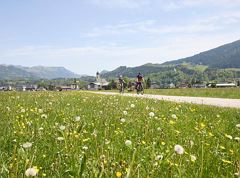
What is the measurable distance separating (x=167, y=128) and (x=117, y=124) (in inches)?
43.5

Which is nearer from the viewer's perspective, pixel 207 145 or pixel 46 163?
pixel 46 163

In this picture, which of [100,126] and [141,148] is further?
[100,126]

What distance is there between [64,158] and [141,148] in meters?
1.72

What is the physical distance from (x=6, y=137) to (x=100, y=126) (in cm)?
252

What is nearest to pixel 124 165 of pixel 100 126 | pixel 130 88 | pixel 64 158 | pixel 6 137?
pixel 64 158

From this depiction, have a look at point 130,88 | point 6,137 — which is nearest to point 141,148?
point 6,137

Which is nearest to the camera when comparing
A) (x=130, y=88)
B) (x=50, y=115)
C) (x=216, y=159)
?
(x=216, y=159)

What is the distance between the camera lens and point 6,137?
6.72 meters

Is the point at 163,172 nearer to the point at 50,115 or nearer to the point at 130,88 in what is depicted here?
the point at 50,115

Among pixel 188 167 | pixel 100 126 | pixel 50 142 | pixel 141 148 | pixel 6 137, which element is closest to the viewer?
pixel 188 167

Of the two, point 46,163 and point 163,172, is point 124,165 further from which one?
point 46,163

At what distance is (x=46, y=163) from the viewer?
497 centimetres

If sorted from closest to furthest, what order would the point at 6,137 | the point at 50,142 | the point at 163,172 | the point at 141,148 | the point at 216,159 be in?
the point at 163,172
the point at 216,159
the point at 141,148
the point at 50,142
the point at 6,137

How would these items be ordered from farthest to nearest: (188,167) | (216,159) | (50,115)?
(50,115) → (216,159) → (188,167)
